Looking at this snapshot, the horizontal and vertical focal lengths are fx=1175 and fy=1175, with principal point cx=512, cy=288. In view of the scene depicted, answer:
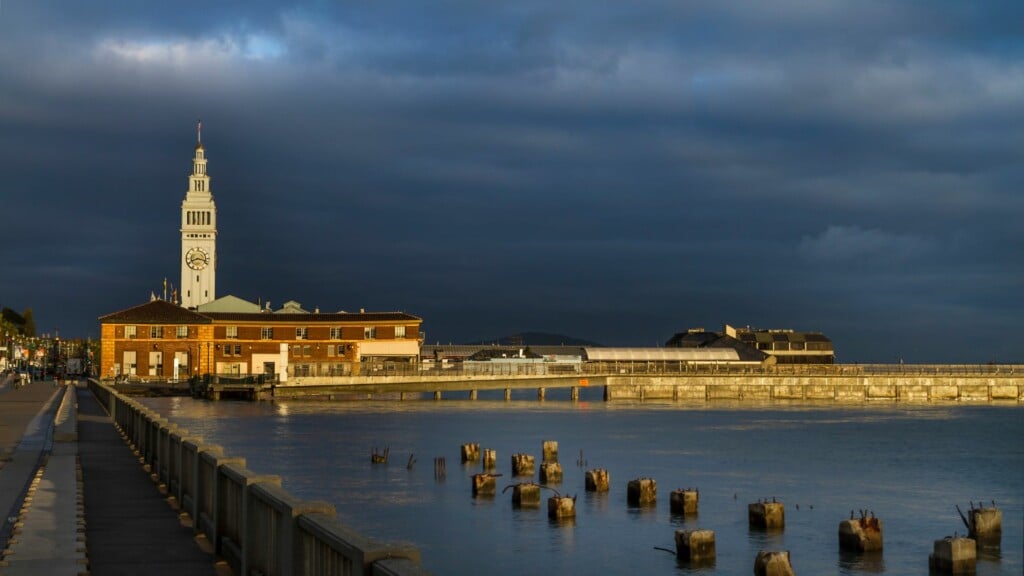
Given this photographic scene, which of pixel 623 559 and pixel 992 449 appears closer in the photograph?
pixel 623 559

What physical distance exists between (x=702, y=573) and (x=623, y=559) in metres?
3.09

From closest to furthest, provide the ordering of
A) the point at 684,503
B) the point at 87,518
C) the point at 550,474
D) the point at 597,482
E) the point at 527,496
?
the point at 87,518
the point at 684,503
the point at 527,496
the point at 597,482
the point at 550,474

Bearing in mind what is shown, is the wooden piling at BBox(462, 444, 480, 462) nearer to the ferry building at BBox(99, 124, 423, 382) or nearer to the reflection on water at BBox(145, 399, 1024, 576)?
the reflection on water at BBox(145, 399, 1024, 576)

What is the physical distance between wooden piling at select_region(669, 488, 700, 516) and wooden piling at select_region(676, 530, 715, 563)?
32.6ft

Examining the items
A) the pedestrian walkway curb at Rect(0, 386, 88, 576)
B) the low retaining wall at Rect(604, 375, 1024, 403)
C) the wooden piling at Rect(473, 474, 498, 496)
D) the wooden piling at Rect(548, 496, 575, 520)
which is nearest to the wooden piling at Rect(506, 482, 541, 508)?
the wooden piling at Rect(473, 474, 498, 496)

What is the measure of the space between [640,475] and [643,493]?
536 inches

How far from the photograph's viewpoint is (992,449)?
303ft

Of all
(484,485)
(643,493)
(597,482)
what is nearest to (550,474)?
(597,482)

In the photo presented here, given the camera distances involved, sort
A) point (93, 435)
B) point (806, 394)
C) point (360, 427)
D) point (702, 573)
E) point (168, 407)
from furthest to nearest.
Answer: point (806, 394), point (168, 407), point (360, 427), point (93, 435), point (702, 573)

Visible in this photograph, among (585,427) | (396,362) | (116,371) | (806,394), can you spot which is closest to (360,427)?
(585,427)

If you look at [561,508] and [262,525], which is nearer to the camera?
[262,525]

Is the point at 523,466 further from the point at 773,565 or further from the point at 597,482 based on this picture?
the point at 773,565

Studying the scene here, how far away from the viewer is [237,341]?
6294 inches

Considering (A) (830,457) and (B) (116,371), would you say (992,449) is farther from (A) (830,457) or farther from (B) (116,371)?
(B) (116,371)
